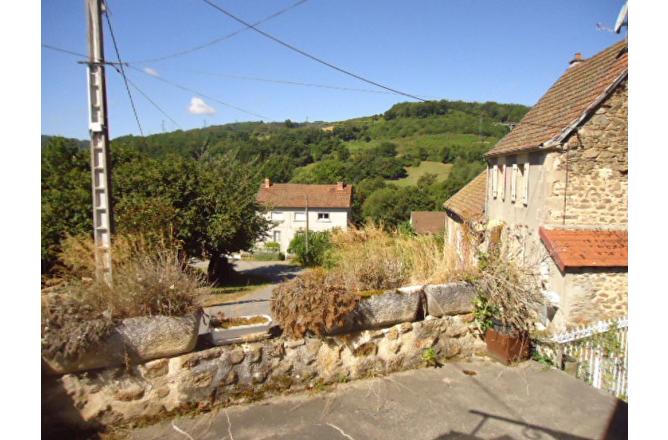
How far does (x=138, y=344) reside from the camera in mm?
2535

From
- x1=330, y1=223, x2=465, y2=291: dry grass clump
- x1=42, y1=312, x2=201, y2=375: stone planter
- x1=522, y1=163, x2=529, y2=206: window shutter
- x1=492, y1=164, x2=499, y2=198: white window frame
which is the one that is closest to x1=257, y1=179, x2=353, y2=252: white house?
x1=492, y1=164, x2=499, y2=198: white window frame

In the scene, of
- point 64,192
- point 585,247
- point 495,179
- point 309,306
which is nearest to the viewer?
point 309,306

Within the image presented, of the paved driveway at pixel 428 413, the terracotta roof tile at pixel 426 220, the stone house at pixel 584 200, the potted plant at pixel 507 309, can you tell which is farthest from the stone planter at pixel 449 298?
the terracotta roof tile at pixel 426 220

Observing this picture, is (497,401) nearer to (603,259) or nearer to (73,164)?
(603,259)

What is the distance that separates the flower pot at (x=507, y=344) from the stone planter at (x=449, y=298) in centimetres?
31

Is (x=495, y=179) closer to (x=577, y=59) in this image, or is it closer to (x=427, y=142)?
(x=577, y=59)

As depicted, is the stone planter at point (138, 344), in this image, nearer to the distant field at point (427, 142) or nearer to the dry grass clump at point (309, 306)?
the dry grass clump at point (309, 306)

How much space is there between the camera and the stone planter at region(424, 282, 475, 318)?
3541mm

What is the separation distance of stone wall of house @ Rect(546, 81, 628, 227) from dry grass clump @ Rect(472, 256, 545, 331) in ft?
23.1

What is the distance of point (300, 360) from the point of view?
3029 millimetres

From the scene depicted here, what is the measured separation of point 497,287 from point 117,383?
3.19 meters

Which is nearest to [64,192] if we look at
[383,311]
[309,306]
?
[309,306]

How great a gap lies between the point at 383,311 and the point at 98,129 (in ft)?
10.6

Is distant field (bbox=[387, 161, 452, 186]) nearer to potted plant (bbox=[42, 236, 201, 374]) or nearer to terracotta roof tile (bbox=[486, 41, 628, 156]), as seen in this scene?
terracotta roof tile (bbox=[486, 41, 628, 156])
